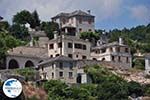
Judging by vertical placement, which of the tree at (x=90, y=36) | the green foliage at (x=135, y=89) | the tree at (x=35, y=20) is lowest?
the green foliage at (x=135, y=89)

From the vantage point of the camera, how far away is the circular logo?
992 inches

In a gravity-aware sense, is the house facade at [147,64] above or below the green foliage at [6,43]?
below

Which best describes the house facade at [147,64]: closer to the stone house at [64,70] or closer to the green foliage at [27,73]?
the stone house at [64,70]

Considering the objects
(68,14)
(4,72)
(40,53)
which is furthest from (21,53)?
(68,14)

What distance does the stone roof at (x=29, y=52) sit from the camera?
78431mm

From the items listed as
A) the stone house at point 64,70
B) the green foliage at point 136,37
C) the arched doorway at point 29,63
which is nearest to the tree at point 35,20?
the green foliage at point 136,37

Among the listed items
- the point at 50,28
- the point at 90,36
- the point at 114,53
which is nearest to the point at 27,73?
the point at 114,53

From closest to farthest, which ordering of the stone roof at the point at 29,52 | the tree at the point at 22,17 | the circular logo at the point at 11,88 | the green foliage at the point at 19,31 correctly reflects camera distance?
the circular logo at the point at 11,88
the stone roof at the point at 29,52
the green foliage at the point at 19,31
the tree at the point at 22,17

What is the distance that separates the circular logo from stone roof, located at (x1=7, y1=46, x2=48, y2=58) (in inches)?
2027

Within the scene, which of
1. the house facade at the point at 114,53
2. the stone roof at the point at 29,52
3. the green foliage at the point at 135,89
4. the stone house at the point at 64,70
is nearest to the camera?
the green foliage at the point at 135,89

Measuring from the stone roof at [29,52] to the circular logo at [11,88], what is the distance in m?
51.5

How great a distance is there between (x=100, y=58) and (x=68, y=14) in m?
23.8

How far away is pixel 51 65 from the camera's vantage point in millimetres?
73562

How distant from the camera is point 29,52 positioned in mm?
83188
